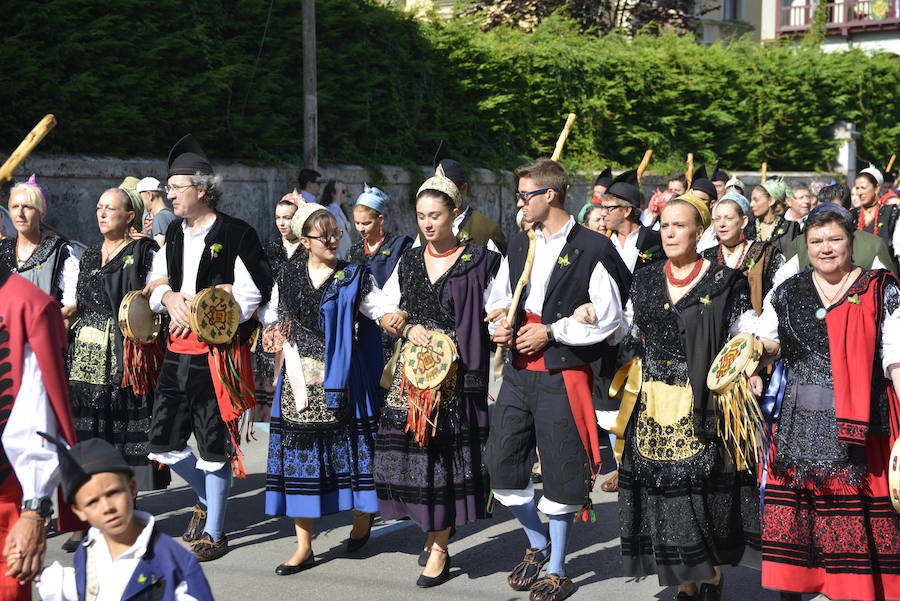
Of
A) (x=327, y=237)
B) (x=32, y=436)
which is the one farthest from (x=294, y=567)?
(x=32, y=436)

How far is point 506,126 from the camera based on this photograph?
19391 mm

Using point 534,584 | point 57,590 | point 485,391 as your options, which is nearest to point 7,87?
point 485,391

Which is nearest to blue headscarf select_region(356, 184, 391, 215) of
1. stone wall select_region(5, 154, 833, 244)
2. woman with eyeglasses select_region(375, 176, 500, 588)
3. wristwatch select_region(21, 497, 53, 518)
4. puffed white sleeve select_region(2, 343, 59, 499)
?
stone wall select_region(5, 154, 833, 244)

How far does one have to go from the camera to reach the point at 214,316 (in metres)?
6.22

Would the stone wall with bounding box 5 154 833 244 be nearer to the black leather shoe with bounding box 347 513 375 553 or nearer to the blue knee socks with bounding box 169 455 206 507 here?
the blue knee socks with bounding box 169 455 206 507

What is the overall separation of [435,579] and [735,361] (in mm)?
1997

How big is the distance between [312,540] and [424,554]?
0.82 m

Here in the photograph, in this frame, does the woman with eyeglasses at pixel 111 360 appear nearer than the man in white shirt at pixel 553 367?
No

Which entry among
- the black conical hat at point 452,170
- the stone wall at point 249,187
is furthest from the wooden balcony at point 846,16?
the black conical hat at point 452,170

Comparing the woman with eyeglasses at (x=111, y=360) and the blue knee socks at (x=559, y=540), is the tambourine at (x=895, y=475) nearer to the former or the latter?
the blue knee socks at (x=559, y=540)

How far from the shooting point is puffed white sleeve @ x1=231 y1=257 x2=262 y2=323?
20.9 feet

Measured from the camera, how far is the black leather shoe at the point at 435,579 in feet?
19.3

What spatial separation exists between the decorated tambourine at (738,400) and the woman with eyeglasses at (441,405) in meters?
1.33

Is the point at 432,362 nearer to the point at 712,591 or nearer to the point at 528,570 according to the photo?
the point at 528,570
